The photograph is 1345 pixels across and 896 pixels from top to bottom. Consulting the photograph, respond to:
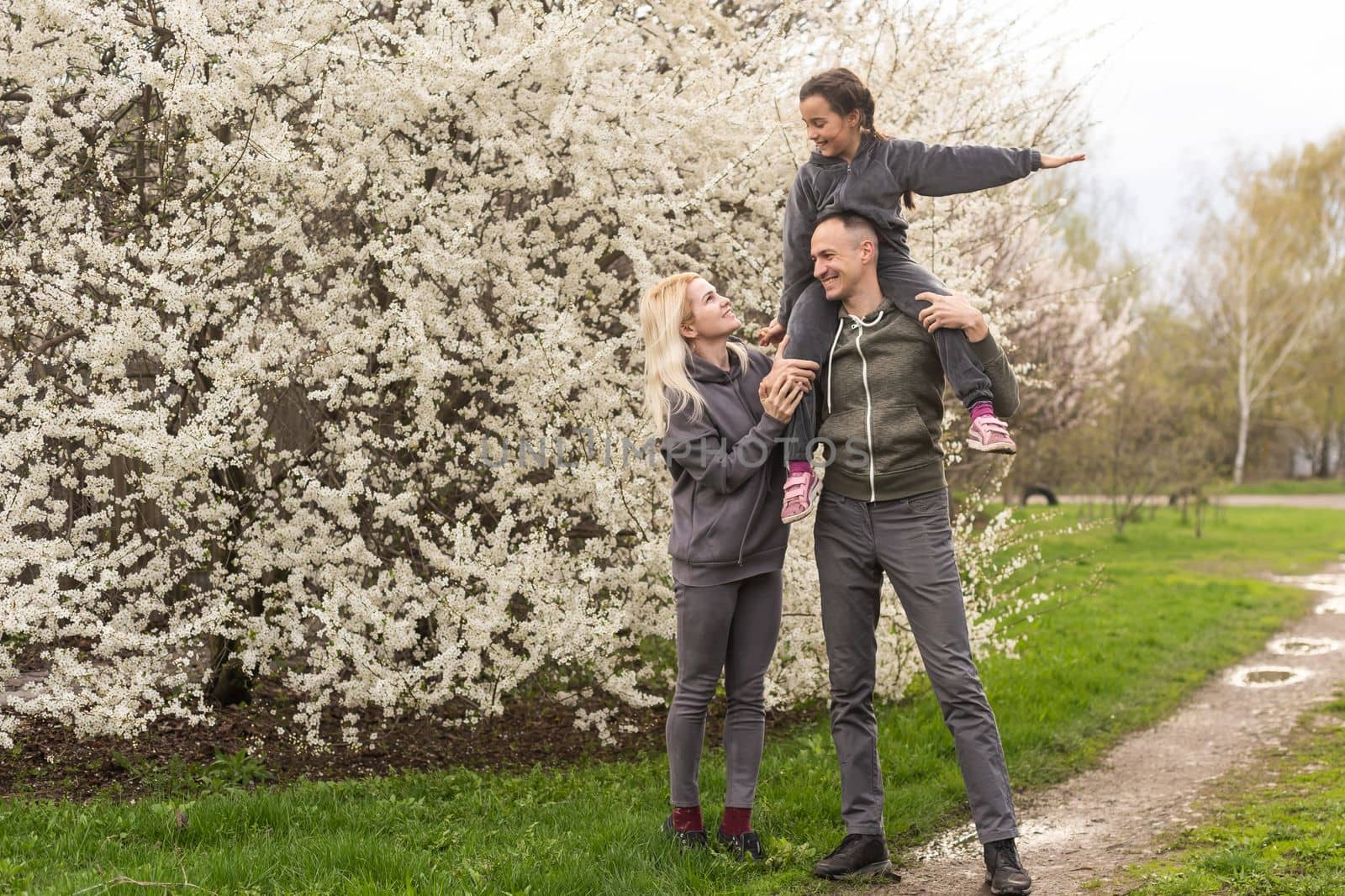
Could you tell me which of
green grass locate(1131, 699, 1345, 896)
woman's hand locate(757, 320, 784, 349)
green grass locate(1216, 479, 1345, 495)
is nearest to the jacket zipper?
woman's hand locate(757, 320, 784, 349)

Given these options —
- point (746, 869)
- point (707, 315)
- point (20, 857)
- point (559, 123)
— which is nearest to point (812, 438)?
point (707, 315)

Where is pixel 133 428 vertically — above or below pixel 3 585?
above

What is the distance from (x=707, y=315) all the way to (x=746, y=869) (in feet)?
5.86

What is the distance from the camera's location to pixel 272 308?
4.86m

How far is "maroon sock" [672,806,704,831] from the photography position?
362 cm

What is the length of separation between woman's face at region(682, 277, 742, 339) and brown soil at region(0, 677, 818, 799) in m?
2.29

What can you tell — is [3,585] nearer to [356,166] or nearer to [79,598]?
[79,598]

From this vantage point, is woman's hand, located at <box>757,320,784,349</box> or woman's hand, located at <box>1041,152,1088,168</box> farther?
woman's hand, located at <box>757,320,784,349</box>

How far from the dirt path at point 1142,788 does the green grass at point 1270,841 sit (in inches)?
5.0

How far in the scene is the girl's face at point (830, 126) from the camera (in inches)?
140

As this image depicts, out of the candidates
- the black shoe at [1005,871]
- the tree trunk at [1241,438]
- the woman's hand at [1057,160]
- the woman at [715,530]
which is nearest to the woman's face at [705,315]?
the woman at [715,530]

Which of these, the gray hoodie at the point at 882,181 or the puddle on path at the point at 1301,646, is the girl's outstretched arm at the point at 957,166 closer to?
the gray hoodie at the point at 882,181

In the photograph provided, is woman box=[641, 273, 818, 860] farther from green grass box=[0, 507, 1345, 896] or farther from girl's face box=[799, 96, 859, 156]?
girl's face box=[799, 96, 859, 156]

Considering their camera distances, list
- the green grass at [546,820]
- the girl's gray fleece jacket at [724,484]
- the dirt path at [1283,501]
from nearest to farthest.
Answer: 1. the green grass at [546,820]
2. the girl's gray fleece jacket at [724,484]
3. the dirt path at [1283,501]
